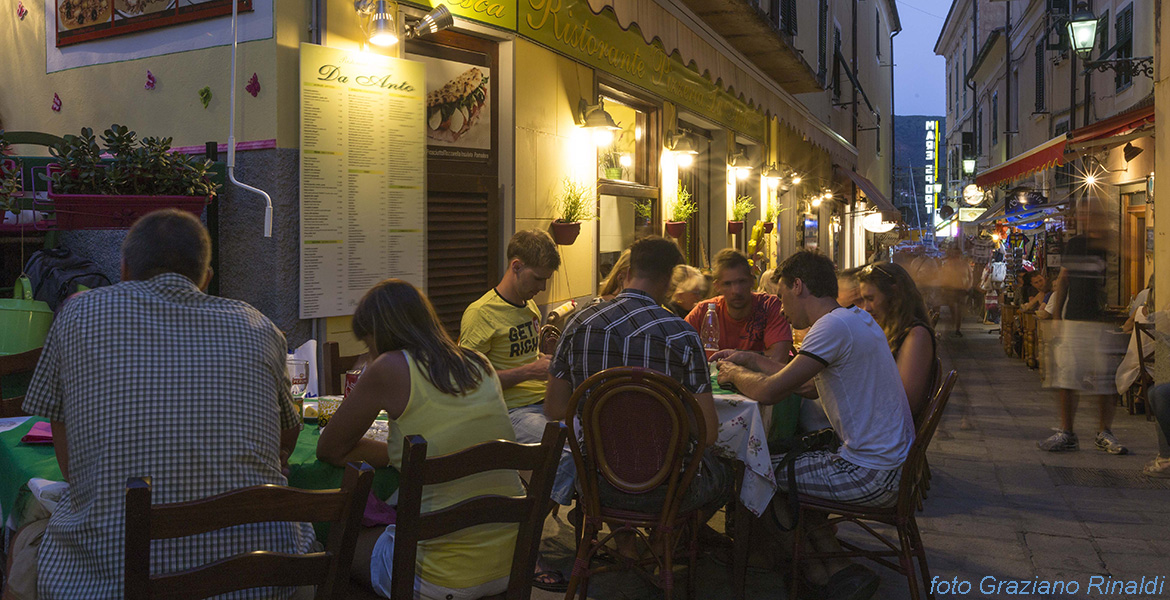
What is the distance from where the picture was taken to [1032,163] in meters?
11.1

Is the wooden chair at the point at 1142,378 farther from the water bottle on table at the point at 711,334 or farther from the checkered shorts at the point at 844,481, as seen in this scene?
the checkered shorts at the point at 844,481

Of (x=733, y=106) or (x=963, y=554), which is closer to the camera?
(x=963, y=554)

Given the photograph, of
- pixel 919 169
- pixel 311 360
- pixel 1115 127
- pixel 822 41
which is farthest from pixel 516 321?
pixel 919 169

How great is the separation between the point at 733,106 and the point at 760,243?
86.5 inches

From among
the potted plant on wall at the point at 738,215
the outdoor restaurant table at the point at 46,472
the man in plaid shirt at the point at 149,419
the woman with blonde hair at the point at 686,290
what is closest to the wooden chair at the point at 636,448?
the outdoor restaurant table at the point at 46,472

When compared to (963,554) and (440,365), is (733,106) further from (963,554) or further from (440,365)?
(440,365)

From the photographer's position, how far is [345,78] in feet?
17.3

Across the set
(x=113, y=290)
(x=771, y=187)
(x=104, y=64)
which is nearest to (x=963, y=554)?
(x=113, y=290)

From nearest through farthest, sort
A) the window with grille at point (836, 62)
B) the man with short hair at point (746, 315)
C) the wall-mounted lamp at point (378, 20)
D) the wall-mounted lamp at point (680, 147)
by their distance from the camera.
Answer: the wall-mounted lamp at point (378, 20) → the man with short hair at point (746, 315) → the wall-mounted lamp at point (680, 147) → the window with grille at point (836, 62)

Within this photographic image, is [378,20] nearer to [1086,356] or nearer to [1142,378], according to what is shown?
[1086,356]

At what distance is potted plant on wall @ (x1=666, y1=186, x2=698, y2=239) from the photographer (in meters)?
10.3

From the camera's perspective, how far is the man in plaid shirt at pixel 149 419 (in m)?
2.24

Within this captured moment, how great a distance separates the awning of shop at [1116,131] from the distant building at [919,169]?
1132 inches

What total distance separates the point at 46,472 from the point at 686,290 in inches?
173
